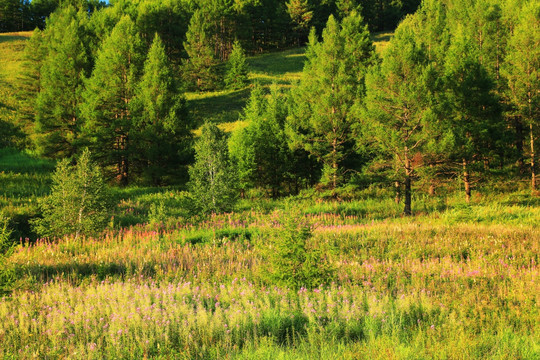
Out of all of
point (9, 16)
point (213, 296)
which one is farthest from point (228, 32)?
point (213, 296)

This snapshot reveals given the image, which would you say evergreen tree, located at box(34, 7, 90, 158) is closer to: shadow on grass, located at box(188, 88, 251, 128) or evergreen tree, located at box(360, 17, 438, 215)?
shadow on grass, located at box(188, 88, 251, 128)

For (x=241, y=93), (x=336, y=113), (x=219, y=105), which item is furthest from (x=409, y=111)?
(x=241, y=93)

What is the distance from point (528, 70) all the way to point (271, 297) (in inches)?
889

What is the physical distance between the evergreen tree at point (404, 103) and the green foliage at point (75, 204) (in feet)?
38.9

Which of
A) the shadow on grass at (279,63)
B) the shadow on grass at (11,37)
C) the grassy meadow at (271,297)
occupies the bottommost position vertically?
the grassy meadow at (271,297)

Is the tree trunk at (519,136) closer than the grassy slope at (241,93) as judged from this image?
Yes

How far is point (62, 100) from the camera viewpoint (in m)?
26.8

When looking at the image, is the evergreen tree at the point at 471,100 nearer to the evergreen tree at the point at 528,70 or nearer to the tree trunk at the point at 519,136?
the evergreen tree at the point at 528,70

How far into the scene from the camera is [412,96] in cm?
1573

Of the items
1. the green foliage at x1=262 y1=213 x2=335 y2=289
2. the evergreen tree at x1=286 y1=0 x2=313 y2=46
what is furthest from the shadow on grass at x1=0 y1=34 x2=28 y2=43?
the green foliage at x1=262 y1=213 x2=335 y2=289

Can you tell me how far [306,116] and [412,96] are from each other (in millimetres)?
6952

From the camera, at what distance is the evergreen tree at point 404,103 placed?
15867mm

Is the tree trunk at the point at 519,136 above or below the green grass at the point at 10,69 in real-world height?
below

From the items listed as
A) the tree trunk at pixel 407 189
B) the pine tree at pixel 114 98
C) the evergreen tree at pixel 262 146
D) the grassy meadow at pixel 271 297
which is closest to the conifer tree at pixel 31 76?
the pine tree at pixel 114 98
